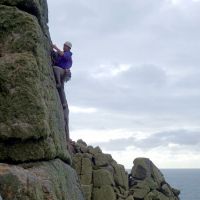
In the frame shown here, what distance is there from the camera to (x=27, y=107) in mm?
17172

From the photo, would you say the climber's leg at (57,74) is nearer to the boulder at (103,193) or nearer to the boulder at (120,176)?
the boulder at (103,193)

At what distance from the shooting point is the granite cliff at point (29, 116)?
15477 millimetres

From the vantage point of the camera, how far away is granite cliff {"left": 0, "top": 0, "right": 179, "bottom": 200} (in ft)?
50.8

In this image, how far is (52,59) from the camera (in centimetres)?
2333

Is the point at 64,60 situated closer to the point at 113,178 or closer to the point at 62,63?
the point at 62,63

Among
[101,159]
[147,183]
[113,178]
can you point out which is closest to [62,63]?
[101,159]

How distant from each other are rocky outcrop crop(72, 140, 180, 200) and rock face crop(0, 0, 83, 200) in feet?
96.0

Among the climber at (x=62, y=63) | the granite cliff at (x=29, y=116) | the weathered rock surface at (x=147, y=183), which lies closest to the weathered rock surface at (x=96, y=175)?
the weathered rock surface at (x=147, y=183)

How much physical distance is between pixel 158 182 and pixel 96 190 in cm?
1639

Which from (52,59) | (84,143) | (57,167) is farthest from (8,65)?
(84,143)

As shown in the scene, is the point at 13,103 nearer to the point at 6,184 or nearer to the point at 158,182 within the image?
the point at 6,184

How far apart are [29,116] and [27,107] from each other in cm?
33

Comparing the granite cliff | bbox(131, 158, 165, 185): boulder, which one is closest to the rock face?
the granite cliff

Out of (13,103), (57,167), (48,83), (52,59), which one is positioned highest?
(52,59)
